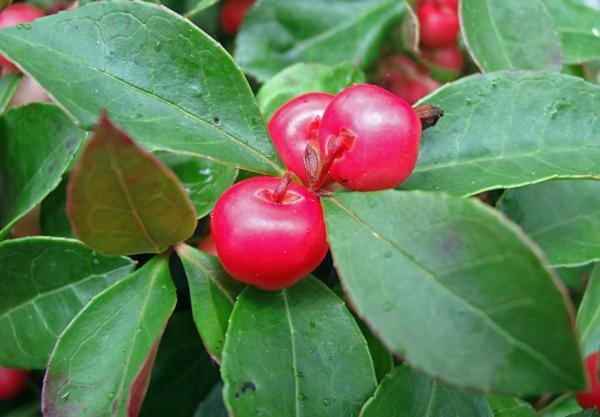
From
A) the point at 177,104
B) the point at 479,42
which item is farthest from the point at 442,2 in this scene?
the point at 177,104

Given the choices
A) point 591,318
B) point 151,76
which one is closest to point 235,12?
point 151,76

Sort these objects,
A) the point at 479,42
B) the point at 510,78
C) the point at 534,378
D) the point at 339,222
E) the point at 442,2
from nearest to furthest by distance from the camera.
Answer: the point at 534,378 < the point at 339,222 < the point at 510,78 < the point at 479,42 < the point at 442,2

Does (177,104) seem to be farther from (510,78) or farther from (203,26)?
(203,26)

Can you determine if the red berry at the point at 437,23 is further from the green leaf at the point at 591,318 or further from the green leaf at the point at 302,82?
the green leaf at the point at 591,318

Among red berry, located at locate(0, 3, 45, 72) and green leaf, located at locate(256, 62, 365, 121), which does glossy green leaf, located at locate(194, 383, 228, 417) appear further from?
red berry, located at locate(0, 3, 45, 72)

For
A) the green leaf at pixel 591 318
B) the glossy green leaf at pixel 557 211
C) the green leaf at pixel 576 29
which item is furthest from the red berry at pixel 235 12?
the green leaf at pixel 591 318

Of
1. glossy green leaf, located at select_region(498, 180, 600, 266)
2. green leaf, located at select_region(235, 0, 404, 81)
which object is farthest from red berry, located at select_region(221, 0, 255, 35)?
glossy green leaf, located at select_region(498, 180, 600, 266)
